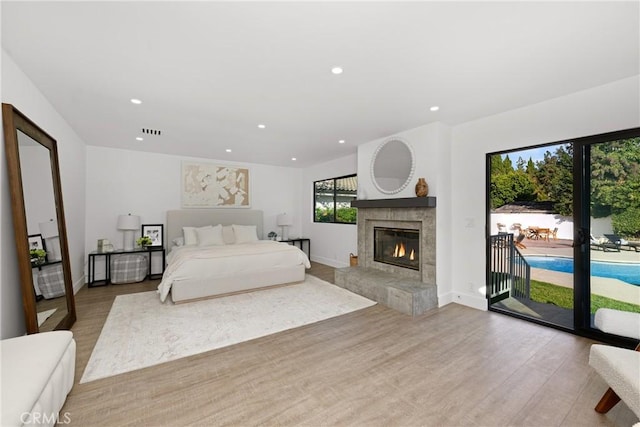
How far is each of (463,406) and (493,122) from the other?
10.5ft

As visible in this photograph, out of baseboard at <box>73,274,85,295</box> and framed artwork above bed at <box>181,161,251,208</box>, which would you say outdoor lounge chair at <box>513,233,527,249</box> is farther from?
baseboard at <box>73,274,85,295</box>

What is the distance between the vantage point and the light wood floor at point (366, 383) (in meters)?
1.71

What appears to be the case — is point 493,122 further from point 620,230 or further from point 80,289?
point 80,289

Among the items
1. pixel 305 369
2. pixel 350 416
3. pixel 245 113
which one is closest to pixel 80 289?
pixel 245 113

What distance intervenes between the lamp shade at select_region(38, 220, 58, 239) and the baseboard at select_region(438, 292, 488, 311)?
14.7 ft

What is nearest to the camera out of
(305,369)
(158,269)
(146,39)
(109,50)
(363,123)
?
(146,39)

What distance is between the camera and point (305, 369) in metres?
2.22

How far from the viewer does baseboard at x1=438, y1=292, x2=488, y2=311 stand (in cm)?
356

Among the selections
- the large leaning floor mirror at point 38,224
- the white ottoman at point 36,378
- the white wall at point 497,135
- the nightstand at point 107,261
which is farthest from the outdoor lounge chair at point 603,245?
the nightstand at point 107,261

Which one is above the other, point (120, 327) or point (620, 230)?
point (620, 230)

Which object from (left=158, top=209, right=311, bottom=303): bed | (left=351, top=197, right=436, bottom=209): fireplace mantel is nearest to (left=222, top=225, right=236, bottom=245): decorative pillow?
(left=158, top=209, right=311, bottom=303): bed

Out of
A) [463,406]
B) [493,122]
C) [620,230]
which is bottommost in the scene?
[463,406]

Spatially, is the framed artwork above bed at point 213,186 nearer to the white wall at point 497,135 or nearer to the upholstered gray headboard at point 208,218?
the upholstered gray headboard at point 208,218

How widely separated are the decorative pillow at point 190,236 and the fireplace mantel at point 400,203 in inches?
125
